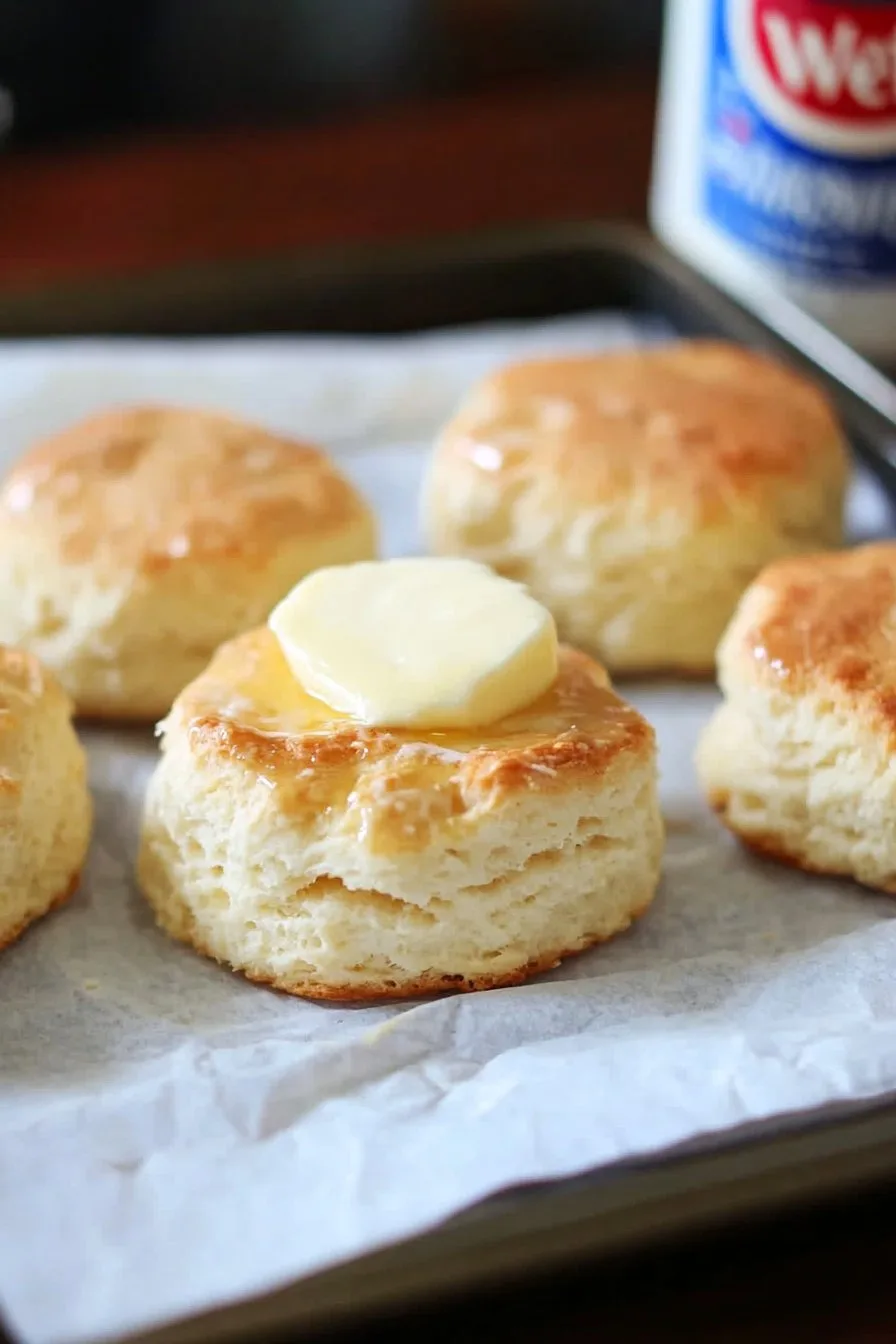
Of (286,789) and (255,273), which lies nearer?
(286,789)

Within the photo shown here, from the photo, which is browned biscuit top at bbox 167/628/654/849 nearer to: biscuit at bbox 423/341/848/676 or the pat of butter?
the pat of butter

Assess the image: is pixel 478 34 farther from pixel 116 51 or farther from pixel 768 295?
pixel 768 295

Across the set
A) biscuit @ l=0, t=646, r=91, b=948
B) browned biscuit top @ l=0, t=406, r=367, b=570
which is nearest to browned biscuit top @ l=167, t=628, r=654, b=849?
biscuit @ l=0, t=646, r=91, b=948

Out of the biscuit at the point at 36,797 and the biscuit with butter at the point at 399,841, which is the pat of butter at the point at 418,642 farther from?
the biscuit at the point at 36,797

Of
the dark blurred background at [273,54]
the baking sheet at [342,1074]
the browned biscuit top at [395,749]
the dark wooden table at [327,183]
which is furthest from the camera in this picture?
the dark blurred background at [273,54]

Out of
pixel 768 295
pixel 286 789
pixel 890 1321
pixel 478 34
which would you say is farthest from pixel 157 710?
pixel 478 34

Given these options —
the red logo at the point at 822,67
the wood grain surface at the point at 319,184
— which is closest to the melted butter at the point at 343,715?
the red logo at the point at 822,67

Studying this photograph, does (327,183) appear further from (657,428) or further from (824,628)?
(824,628)
